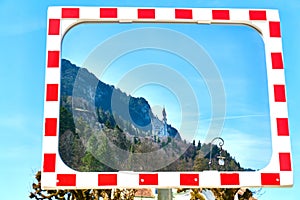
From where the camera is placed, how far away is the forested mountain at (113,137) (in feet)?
7.86

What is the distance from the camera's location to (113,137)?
2.46m

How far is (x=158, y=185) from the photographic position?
2318mm

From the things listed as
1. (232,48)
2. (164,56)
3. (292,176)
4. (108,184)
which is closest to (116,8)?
(164,56)

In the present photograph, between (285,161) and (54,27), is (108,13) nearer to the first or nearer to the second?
(54,27)

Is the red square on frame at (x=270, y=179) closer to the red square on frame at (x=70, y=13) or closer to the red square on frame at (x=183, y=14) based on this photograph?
the red square on frame at (x=183, y=14)

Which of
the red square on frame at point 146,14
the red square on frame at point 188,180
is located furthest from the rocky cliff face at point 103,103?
the red square on frame at point 146,14

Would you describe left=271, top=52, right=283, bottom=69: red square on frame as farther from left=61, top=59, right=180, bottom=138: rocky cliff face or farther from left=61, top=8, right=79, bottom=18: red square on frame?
left=61, top=8, right=79, bottom=18: red square on frame

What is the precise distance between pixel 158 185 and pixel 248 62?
1.02 m

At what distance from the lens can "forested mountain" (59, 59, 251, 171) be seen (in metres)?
2.39

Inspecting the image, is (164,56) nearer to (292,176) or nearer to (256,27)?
(256,27)

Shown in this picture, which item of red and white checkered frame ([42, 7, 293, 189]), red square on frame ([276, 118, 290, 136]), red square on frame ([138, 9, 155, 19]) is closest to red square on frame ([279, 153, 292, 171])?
red and white checkered frame ([42, 7, 293, 189])

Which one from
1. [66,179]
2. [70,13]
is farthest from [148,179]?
[70,13]

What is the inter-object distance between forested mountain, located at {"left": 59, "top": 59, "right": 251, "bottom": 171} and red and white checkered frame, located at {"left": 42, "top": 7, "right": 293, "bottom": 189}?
0.05m

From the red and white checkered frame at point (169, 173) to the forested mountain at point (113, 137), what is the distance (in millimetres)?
53
